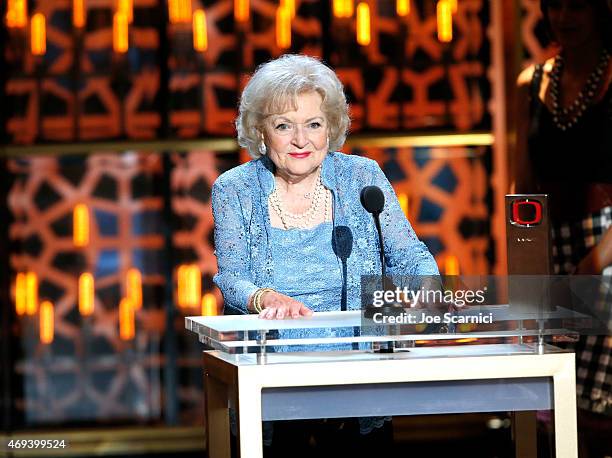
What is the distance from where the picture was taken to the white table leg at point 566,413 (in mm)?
2336

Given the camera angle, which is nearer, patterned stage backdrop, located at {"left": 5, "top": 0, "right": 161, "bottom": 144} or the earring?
the earring

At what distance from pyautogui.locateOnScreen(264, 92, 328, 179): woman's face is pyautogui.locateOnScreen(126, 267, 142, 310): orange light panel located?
8.27ft

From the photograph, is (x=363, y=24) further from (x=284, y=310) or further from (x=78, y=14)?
(x=284, y=310)

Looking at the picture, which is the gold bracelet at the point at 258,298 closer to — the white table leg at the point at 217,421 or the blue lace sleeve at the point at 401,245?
the white table leg at the point at 217,421

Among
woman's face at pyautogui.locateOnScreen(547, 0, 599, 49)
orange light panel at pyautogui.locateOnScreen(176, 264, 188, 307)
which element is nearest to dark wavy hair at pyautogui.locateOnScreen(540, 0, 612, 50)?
woman's face at pyautogui.locateOnScreen(547, 0, 599, 49)

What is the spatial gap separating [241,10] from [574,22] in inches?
77.5

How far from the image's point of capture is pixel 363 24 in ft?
17.5

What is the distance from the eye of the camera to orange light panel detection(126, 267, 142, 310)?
17.5 ft

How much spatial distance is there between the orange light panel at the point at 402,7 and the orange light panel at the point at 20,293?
2.10 meters

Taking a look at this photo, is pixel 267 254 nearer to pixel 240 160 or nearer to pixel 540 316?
pixel 540 316

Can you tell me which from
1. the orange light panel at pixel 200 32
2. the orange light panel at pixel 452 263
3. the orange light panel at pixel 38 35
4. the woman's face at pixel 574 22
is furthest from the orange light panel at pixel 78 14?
the woman's face at pixel 574 22

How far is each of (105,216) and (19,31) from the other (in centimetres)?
92

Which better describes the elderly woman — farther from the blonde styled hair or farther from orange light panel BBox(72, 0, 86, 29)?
orange light panel BBox(72, 0, 86, 29)

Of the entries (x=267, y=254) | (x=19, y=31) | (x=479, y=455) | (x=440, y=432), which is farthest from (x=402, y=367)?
(x=19, y=31)
